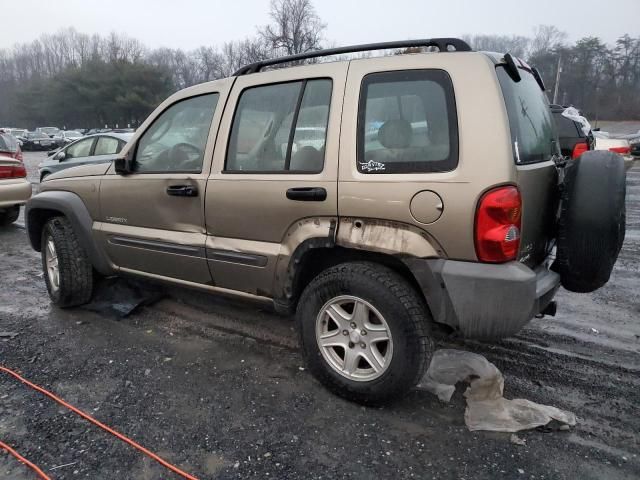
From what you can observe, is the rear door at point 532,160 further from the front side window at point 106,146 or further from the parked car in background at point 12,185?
the front side window at point 106,146

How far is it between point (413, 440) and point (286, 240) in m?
1.31

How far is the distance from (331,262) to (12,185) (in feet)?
22.6

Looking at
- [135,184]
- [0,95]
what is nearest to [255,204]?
[135,184]

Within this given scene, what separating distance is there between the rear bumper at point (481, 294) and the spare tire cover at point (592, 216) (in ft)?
1.02

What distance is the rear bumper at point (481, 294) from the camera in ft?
7.45

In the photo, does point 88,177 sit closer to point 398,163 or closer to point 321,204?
point 321,204

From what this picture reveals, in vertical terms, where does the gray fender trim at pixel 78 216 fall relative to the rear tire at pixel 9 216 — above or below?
above

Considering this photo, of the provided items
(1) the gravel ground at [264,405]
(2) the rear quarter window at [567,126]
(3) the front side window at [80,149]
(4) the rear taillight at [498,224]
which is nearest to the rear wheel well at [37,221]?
(1) the gravel ground at [264,405]

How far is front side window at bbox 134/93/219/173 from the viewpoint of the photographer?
10.8 ft

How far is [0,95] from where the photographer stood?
86.8 metres

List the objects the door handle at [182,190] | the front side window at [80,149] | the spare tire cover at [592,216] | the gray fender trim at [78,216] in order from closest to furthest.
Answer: the spare tire cover at [592,216], the door handle at [182,190], the gray fender trim at [78,216], the front side window at [80,149]

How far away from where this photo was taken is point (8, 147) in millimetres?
8625

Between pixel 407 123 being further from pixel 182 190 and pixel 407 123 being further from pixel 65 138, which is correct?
pixel 65 138

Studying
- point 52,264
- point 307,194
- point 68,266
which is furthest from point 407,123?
point 52,264
